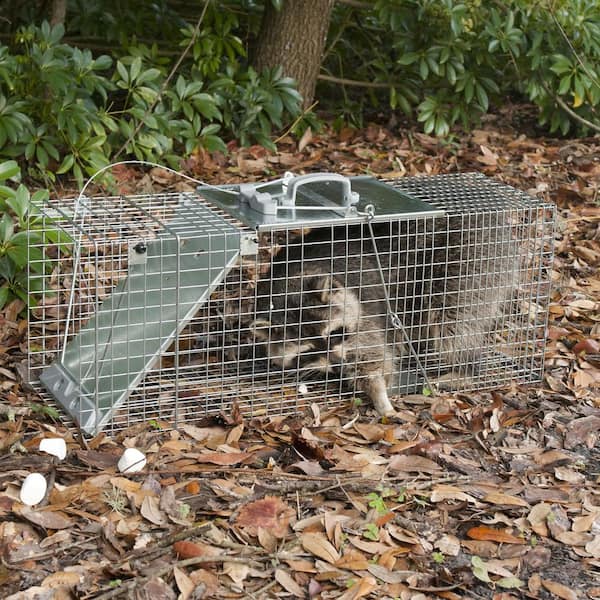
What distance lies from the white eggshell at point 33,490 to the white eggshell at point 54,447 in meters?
0.22

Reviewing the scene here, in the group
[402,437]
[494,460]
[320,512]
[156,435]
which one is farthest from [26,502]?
[494,460]

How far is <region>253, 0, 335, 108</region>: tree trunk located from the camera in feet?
23.6

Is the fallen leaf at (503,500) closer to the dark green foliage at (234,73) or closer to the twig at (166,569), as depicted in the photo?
the twig at (166,569)

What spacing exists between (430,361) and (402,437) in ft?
2.04

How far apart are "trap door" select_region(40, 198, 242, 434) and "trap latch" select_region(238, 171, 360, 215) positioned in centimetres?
16

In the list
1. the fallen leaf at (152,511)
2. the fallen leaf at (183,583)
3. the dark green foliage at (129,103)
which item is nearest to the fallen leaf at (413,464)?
the fallen leaf at (152,511)

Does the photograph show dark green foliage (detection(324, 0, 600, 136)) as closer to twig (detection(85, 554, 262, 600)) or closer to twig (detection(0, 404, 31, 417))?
twig (detection(0, 404, 31, 417))

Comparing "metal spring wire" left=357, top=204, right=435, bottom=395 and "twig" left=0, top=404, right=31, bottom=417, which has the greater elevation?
"metal spring wire" left=357, top=204, right=435, bottom=395

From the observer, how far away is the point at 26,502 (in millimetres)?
3482

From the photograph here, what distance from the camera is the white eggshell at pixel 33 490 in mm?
3484

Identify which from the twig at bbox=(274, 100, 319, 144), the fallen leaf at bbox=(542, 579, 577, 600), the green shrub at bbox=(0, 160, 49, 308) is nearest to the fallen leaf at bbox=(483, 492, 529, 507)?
the fallen leaf at bbox=(542, 579, 577, 600)

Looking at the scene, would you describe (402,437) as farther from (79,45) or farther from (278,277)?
(79,45)

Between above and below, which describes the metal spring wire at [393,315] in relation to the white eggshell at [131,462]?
above

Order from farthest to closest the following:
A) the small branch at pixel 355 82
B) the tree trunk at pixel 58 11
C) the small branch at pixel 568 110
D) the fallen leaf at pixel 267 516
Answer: the small branch at pixel 355 82 < the small branch at pixel 568 110 < the tree trunk at pixel 58 11 < the fallen leaf at pixel 267 516
